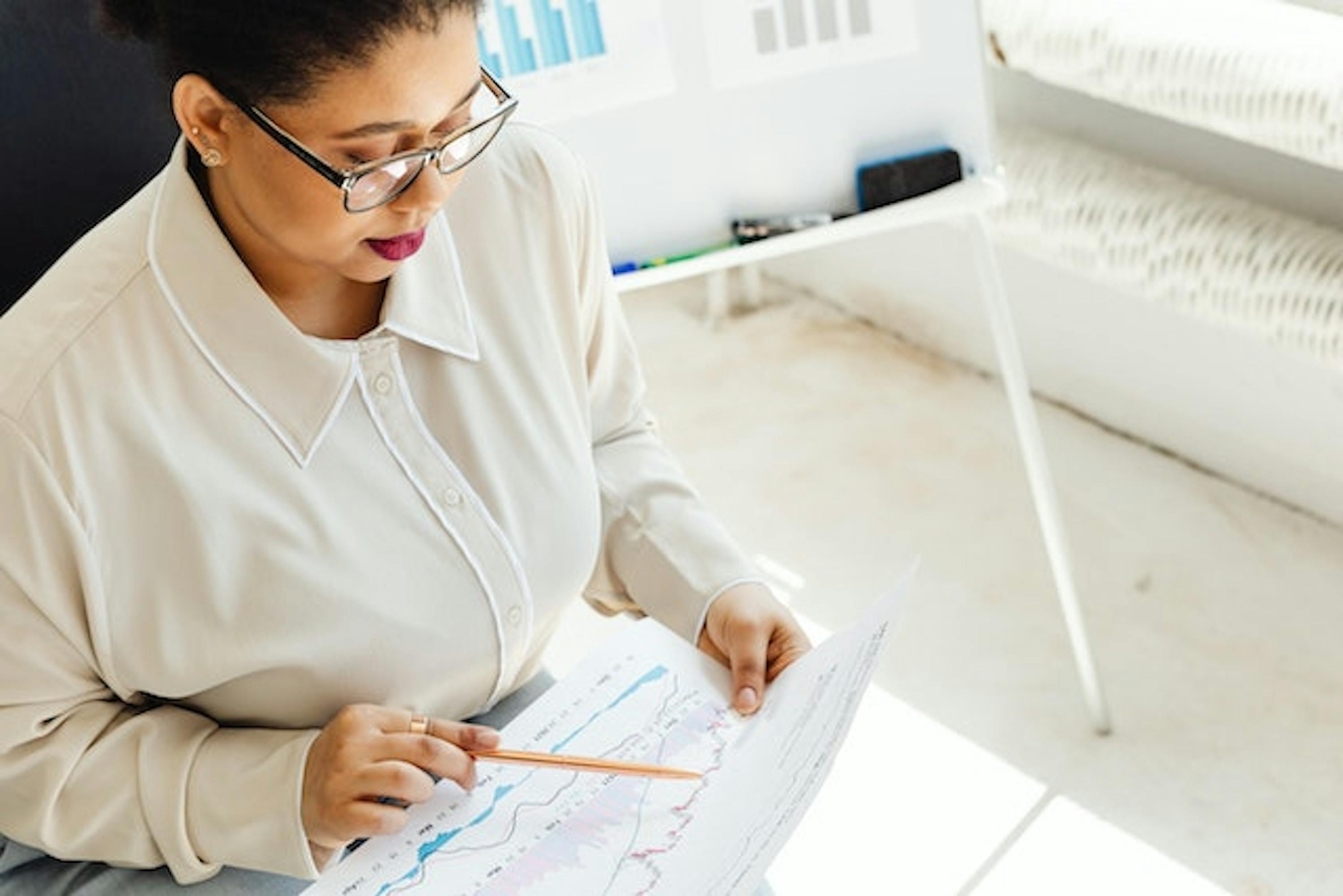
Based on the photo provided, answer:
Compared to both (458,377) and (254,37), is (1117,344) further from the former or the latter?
(254,37)

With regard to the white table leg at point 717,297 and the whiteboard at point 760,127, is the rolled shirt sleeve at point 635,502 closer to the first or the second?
the whiteboard at point 760,127

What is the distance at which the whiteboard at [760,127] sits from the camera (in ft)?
5.08

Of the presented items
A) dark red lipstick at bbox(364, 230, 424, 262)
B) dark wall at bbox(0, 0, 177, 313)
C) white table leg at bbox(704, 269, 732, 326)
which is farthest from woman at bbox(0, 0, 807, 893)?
white table leg at bbox(704, 269, 732, 326)

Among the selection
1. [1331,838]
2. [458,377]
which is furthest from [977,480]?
[458,377]

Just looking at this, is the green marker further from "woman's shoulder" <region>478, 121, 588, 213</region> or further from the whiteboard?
"woman's shoulder" <region>478, 121, 588, 213</region>

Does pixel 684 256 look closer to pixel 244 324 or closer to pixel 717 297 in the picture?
pixel 244 324

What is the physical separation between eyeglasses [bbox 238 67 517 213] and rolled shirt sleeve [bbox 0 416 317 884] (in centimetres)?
28

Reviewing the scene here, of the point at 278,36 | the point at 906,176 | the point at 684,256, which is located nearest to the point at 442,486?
the point at 278,36

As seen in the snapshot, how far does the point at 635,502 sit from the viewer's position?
1309mm

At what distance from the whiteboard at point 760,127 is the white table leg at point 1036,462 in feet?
0.31

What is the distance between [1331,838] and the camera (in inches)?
71.0

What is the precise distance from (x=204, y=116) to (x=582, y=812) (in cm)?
50

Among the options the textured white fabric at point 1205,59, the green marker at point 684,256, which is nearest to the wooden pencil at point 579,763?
the green marker at point 684,256

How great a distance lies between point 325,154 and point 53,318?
20 cm
